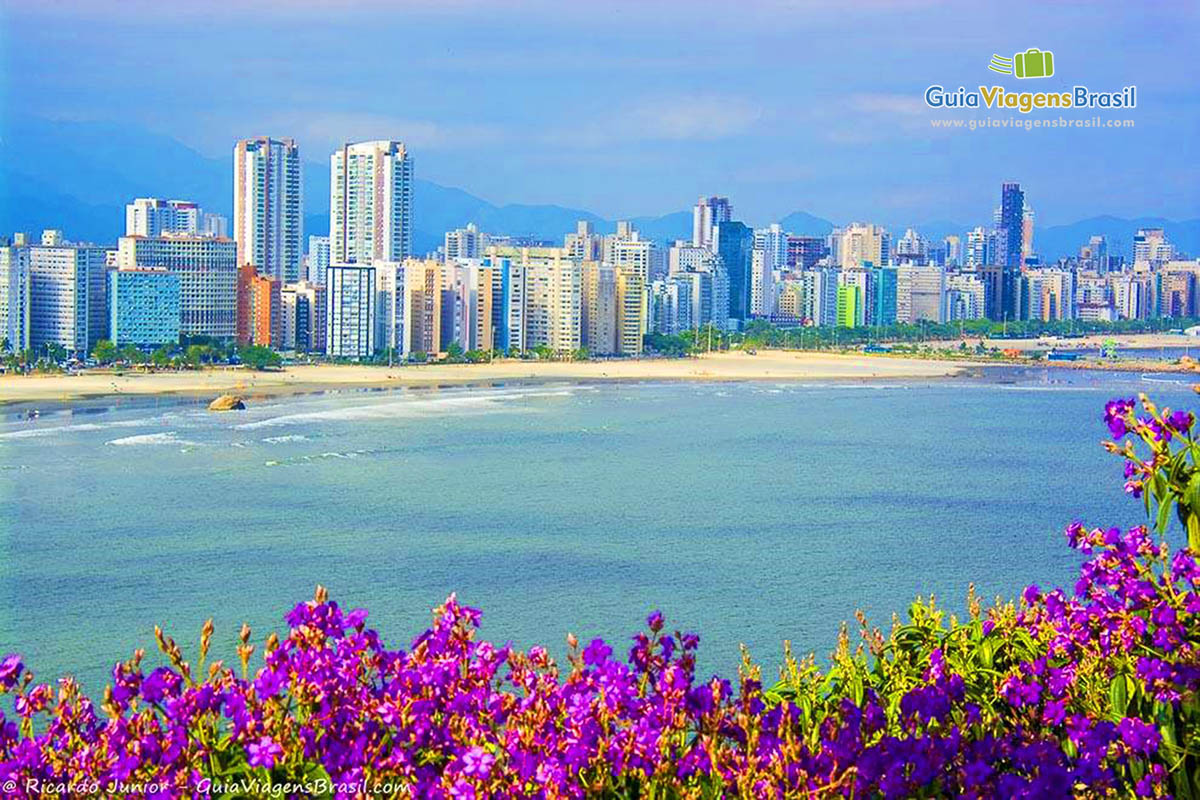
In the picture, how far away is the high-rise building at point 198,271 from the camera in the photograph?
762 inches

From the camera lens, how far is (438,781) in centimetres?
86

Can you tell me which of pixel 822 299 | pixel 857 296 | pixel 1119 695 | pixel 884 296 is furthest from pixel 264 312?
pixel 1119 695

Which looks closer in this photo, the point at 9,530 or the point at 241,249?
the point at 9,530

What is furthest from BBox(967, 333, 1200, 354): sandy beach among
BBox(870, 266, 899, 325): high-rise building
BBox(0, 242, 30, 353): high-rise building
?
BBox(0, 242, 30, 353): high-rise building

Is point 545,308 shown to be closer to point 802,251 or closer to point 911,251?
point 802,251

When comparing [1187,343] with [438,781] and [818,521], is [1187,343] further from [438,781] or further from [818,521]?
[438,781]

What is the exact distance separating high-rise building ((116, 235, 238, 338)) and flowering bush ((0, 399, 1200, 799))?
1861 centimetres

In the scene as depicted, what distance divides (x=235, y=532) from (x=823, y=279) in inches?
1094

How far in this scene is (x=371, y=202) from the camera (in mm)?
30750

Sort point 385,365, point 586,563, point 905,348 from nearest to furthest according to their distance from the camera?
point 586,563
point 385,365
point 905,348

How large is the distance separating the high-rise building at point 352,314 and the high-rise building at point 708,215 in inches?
955

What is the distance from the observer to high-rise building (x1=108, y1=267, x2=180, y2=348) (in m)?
18.3

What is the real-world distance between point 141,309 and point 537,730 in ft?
59.9

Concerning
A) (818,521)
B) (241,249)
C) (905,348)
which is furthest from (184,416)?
(241,249)
